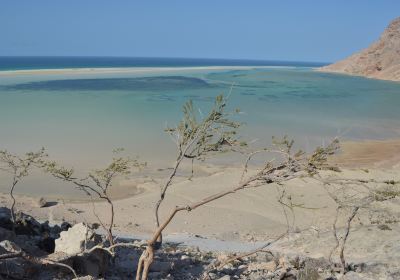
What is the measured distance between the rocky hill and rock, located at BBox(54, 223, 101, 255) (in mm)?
82873

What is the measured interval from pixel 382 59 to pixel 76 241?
96.5 meters

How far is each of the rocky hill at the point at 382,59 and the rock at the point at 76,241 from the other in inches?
3263

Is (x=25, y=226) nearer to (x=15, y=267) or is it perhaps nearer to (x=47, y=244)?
(x=47, y=244)

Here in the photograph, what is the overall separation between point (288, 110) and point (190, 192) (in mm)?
24798

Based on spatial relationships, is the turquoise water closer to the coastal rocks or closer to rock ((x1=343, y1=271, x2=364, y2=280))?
rock ((x1=343, y1=271, x2=364, y2=280))

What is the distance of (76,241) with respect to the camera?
7.78 metres

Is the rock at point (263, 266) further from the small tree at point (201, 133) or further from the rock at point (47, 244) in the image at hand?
the rock at point (47, 244)

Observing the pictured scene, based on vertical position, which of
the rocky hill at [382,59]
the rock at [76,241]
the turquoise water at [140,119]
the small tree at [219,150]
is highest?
the rocky hill at [382,59]

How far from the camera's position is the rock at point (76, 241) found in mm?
7727

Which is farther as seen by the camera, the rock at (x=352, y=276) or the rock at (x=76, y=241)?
the rock at (x=352, y=276)

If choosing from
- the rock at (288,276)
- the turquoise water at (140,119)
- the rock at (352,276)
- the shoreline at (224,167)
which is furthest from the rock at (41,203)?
the rock at (352,276)

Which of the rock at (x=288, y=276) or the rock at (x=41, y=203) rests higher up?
the rock at (x=288, y=276)

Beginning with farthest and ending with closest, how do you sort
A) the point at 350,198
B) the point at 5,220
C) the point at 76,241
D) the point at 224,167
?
the point at 224,167, the point at 5,220, the point at 76,241, the point at 350,198

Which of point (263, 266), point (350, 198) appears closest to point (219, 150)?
point (350, 198)
